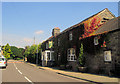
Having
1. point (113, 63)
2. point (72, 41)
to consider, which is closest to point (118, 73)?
point (113, 63)

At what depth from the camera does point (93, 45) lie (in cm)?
1642

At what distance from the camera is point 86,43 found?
1778 centimetres

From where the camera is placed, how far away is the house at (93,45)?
1427 centimetres

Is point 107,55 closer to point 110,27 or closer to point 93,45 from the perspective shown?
point 93,45

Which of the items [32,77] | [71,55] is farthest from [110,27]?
[32,77]

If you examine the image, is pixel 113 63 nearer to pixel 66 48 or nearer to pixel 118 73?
pixel 118 73

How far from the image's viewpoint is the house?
14.3 metres

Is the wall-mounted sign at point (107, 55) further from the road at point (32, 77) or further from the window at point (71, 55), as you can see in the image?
the window at point (71, 55)

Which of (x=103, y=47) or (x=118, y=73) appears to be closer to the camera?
(x=118, y=73)

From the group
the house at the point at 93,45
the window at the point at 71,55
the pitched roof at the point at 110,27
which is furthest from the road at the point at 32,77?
the pitched roof at the point at 110,27

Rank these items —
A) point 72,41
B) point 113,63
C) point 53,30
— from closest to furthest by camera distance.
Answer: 1. point 113,63
2. point 72,41
3. point 53,30

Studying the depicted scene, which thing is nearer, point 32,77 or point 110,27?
point 32,77

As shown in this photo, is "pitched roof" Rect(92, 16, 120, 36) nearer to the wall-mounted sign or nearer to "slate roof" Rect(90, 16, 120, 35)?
"slate roof" Rect(90, 16, 120, 35)

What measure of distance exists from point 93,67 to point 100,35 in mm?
4189
